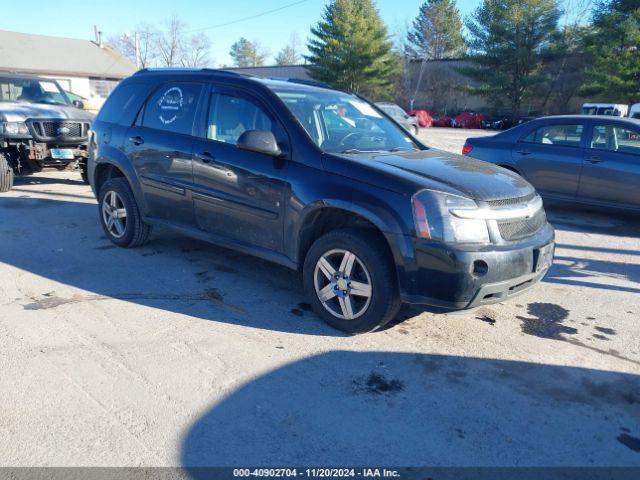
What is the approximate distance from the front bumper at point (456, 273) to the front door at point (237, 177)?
1210 mm

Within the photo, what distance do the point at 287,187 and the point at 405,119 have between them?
879 inches

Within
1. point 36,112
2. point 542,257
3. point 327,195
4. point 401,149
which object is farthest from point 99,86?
point 542,257

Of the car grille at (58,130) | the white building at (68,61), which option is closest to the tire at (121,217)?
the car grille at (58,130)

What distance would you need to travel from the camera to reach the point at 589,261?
6.15m

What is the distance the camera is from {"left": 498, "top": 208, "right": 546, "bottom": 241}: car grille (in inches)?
147

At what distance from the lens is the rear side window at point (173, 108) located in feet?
16.7

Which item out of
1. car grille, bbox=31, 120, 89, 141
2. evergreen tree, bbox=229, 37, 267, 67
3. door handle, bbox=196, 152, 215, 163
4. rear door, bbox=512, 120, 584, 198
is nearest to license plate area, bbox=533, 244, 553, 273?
door handle, bbox=196, 152, 215, 163

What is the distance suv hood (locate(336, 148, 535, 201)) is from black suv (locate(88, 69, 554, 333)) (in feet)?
0.05

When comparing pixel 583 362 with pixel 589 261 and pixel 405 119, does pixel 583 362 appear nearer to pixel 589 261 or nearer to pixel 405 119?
pixel 589 261

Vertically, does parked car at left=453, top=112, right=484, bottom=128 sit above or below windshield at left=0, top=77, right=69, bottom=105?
above

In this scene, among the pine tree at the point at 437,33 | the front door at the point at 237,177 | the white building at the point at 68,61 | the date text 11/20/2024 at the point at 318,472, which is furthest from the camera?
the pine tree at the point at 437,33

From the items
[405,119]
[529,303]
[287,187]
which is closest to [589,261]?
[529,303]

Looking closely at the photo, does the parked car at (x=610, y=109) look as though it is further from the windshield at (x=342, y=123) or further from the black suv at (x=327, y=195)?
the black suv at (x=327, y=195)

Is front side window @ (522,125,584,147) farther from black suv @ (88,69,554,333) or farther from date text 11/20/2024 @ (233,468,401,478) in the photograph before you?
date text 11/20/2024 @ (233,468,401,478)
